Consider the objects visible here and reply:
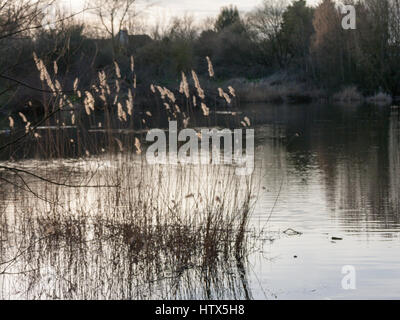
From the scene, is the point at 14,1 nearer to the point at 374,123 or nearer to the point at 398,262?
the point at 398,262

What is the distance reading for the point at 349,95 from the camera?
4309 centimetres

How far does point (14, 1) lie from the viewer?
449cm

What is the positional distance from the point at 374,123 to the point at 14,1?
73.7 feet

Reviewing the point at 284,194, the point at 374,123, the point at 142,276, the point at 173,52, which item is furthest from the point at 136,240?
the point at 173,52

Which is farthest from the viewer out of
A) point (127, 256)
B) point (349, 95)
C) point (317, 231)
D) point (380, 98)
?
point (349, 95)

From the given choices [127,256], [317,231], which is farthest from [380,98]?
[127,256]

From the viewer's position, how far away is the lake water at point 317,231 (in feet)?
20.9

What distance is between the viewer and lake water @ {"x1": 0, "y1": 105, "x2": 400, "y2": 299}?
250 inches

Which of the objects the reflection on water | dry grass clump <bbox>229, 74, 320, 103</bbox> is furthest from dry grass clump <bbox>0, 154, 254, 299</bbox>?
dry grass clump <bbox>229, 74, 320, 103</bbox>

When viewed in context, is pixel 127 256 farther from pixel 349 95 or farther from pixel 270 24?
pixel 270 24

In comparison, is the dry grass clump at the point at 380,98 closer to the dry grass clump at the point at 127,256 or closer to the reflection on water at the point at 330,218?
the reflection on water at the point at 330,218

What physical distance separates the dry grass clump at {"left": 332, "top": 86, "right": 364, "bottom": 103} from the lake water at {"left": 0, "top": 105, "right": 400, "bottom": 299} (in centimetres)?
2615

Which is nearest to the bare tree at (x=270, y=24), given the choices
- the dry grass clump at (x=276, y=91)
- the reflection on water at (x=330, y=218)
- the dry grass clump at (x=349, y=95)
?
the dry grass clump at (x=276, y=91)

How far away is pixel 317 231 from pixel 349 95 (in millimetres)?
36113
